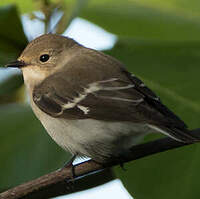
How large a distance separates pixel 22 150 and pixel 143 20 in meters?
0.87

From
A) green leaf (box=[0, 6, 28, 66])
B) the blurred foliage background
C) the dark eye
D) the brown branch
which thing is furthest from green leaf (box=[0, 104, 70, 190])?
the dark eye

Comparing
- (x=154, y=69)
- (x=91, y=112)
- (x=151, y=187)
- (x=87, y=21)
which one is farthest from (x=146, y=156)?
(x=87, y=21)

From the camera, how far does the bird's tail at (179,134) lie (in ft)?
7.00

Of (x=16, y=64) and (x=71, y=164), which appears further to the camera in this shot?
(x=16, y=64)

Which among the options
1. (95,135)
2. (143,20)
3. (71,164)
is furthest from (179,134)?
(143,20)

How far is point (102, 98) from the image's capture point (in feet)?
8.23

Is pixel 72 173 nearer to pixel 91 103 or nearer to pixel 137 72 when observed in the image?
pixel 91 103

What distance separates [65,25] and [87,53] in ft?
1.10

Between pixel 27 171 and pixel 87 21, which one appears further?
pixel 87 21

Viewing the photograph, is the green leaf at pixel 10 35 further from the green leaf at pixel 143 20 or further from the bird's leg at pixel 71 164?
the bird's leg at pixel 71 164

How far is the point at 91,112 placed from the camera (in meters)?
2.50

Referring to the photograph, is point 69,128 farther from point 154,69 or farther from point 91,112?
point 154,69

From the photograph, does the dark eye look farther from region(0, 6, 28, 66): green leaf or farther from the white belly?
the white belly

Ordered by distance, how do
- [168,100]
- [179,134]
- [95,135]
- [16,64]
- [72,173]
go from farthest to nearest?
[16,64]
[168,100]
[95,135]
[72,173]
[179,134]
